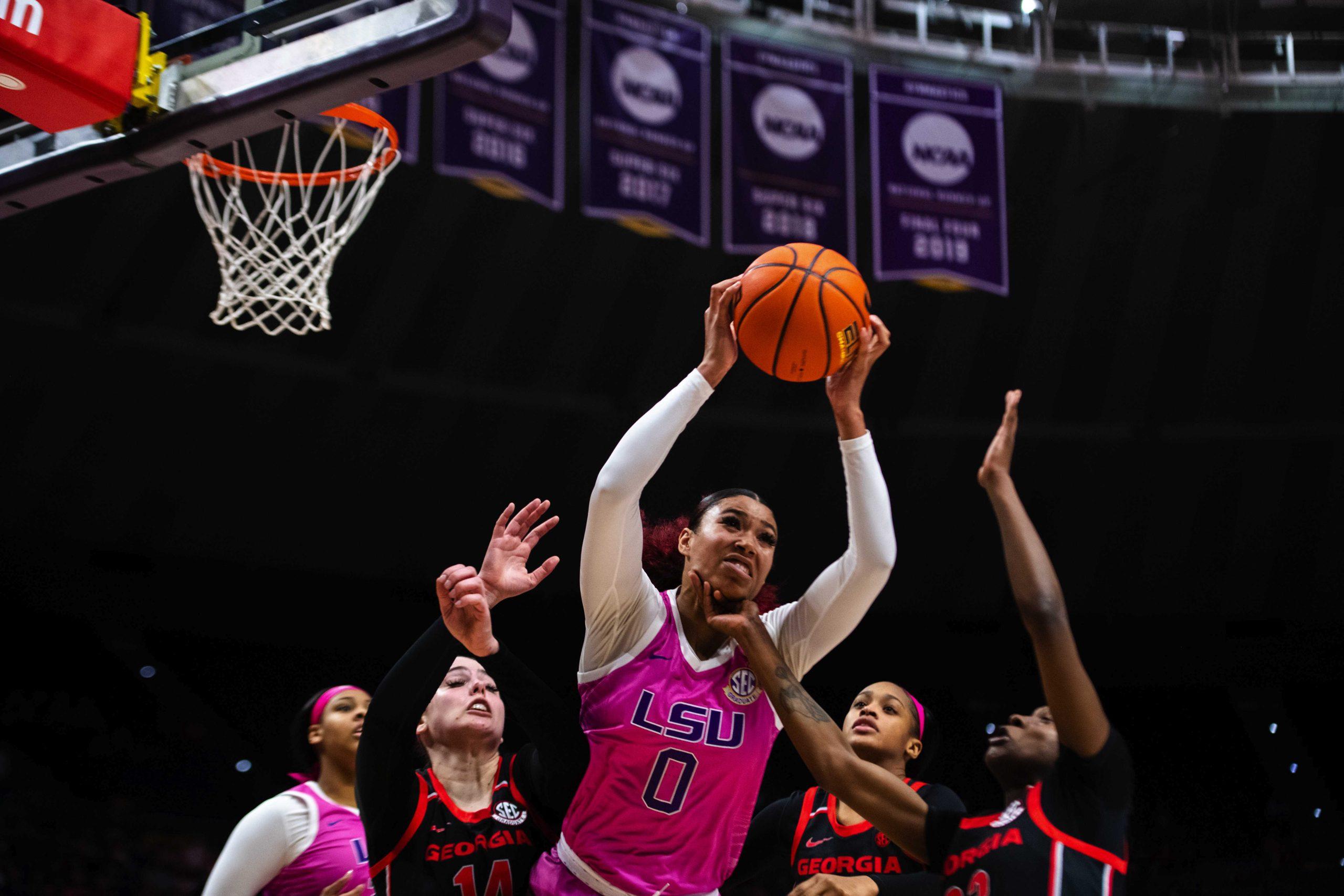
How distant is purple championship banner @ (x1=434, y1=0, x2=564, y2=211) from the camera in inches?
310

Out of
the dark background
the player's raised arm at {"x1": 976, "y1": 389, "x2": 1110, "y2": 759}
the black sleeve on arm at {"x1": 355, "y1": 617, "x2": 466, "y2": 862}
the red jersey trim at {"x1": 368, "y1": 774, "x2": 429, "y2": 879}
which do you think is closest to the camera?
the player's raised arm at {"x1": 976, "y1": 389, "x2": 1110, "y2": 759}

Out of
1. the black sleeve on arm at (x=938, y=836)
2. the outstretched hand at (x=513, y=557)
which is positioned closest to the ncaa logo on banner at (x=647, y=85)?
the outstretched hand at (x=513, y=557)

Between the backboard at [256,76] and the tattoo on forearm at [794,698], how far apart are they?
1.77 metres

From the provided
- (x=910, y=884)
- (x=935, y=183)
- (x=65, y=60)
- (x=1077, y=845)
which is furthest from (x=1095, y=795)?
(x=935, y=183)

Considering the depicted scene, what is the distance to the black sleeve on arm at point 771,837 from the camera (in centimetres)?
463

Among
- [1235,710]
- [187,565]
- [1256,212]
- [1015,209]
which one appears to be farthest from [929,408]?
[187,565]

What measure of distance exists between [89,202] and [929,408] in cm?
831

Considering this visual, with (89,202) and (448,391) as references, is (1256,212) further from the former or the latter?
(89,202)

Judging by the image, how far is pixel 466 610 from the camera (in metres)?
3.42

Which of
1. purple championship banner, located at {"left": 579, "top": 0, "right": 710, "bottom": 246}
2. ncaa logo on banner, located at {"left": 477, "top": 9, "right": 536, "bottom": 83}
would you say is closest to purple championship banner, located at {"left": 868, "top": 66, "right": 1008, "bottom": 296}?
purple championship banner, located at {"left": 579, "top": 0, "right": 710, "bottom": 246}

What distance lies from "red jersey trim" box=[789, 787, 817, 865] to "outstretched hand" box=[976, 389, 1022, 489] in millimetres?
1889

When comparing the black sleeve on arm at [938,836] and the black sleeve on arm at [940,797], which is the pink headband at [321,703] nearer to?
the black sleeve on arm at [940,797]

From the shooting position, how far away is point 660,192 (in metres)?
8.54

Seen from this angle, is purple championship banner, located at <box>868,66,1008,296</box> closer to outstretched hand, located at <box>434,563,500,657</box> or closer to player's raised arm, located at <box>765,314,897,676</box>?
player's raised arm, located at <box>765,314,897,676</box>
